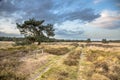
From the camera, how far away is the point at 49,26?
78.4 m

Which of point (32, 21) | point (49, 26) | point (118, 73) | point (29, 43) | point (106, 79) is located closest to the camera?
point (106, 79)

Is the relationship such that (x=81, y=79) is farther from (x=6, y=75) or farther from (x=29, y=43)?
(x=29, y=43)

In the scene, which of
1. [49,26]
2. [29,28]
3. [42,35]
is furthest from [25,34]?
[49,26]

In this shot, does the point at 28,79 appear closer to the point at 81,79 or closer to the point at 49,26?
the point at 81,79

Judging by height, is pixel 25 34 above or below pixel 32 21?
below

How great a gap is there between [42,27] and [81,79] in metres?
58.2

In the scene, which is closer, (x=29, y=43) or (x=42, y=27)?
(x=29, y=43)

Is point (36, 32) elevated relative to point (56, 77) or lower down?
elevated

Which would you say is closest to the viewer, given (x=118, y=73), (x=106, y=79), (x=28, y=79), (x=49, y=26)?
(x=28, y=79)

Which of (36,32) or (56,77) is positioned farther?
(36,32)

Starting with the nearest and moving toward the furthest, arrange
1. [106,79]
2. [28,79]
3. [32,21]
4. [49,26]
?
[28,79] → [106,79] → [32,21] → [49,26]

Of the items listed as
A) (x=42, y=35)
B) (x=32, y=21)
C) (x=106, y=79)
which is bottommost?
(x=106, y=79)

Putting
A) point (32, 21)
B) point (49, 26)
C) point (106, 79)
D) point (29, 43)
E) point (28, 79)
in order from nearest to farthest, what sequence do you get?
1. point (28, 79)
2. point (106, 79)
3. point (29, 43)
4. point (32, 21)
5. point (49, 26)

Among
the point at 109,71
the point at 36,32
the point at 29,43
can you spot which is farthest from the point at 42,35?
the point at 109,71
